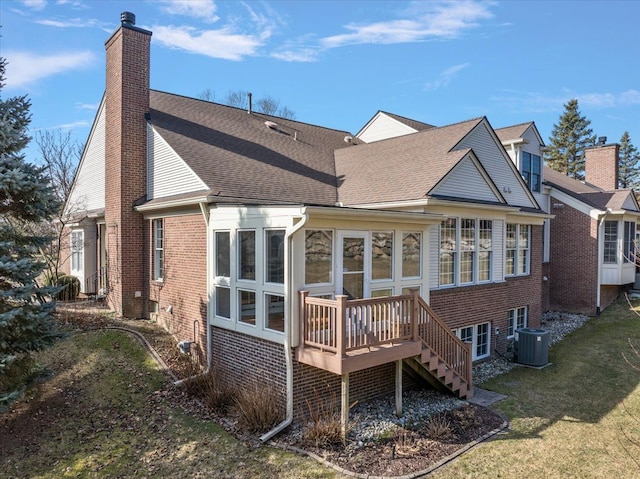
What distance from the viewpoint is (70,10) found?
36.1ft

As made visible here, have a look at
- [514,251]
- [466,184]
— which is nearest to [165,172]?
[466,184]

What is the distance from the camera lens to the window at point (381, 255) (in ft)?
30.2

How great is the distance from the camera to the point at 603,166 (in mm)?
24094

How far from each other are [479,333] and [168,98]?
44.9 feet

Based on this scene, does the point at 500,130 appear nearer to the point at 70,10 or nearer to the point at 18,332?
the point at 70,10

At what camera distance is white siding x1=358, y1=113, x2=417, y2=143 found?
18516 mm

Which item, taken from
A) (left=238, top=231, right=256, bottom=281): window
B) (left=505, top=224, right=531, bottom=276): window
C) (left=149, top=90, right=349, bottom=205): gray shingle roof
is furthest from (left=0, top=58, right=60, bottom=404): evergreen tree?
(left=505, top=224, right=531, bottom=276): window

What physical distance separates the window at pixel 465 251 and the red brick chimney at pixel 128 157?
932cm

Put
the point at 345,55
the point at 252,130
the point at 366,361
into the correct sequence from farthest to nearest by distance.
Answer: the point at 252,130, the point at 345,55, the point at 366,361

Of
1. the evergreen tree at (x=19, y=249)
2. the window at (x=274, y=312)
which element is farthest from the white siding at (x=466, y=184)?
the evergreen tree at (x=19, y=249)

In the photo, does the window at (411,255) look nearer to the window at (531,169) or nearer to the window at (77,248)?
the window at (531,169)

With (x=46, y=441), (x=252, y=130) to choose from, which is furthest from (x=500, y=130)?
(x=46, y=441)

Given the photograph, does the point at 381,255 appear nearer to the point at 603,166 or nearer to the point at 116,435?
the point at 116,435

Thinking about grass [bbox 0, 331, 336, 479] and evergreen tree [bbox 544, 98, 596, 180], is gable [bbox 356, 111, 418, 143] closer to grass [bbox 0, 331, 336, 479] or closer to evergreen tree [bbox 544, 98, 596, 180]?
grass [bbox 0, 331, 336, 479]
